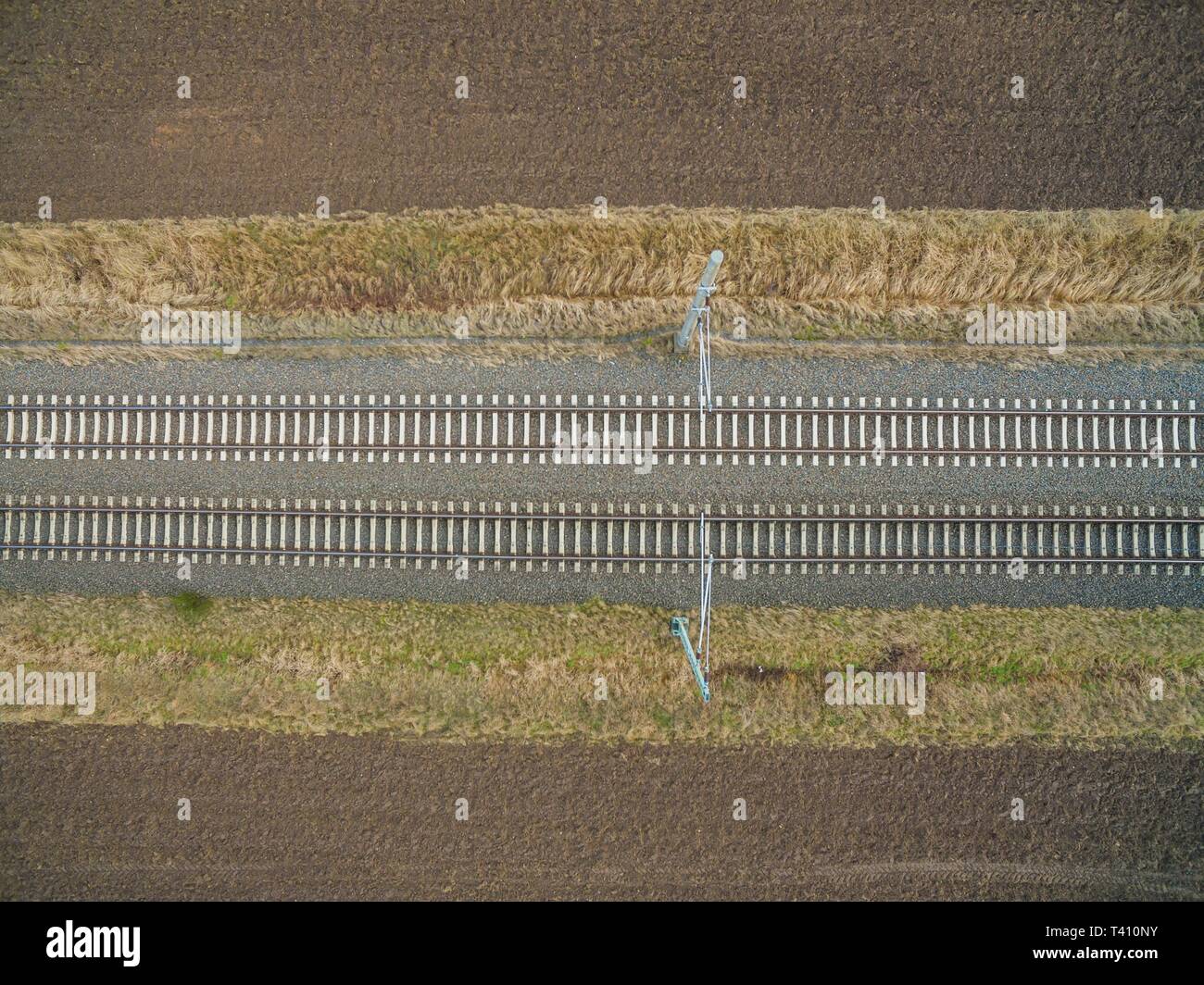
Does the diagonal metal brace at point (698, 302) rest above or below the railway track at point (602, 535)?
above

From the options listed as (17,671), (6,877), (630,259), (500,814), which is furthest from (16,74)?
(500,814)

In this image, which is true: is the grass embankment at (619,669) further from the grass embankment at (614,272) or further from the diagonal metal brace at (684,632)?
the grass embankment at (614,272)

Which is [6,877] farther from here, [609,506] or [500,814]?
[609,506]

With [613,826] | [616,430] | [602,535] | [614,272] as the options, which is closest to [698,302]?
[614,272]

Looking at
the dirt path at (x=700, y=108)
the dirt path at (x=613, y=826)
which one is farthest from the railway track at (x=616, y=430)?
the dirt path at (x=613, y=826)

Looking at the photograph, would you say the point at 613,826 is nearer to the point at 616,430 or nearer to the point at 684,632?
the point at 684,632

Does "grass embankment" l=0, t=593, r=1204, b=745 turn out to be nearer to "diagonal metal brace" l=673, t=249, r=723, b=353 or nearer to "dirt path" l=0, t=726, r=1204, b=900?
"dirt path" l=0, t=726, r=1204, b=900
